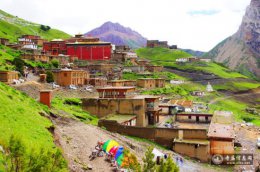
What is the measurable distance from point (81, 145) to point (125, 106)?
19916 millimetres

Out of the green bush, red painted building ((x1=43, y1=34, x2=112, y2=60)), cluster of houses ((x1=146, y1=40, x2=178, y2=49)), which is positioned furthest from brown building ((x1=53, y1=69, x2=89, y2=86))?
cluster of houses ((x1=146, y1=40, x2=178, y2=49))

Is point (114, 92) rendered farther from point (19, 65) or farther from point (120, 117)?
point (19, 65)

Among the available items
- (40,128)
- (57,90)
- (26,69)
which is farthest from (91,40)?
(40,128)

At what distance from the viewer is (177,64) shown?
12812 centimetres

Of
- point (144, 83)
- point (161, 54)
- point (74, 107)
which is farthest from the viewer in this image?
point (161, 54)

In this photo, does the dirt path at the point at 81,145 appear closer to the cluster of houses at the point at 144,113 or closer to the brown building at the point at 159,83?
the cluster of houses at the point at 144,113

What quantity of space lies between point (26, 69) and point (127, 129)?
32.0 meters

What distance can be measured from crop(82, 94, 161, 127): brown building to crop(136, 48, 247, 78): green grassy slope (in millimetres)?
76115

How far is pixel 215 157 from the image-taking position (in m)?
38.8

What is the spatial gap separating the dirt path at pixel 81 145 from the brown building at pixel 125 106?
8892 mm

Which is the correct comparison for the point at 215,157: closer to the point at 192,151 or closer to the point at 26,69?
the point at 192,151

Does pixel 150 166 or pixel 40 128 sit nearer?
pixel 150 166

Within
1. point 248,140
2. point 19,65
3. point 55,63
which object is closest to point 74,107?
point 19,65

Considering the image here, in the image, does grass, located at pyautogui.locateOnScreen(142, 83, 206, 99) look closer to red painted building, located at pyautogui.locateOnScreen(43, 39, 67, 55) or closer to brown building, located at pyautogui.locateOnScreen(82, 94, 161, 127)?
brown building, located at pyautogui.locateOnScreen(82, 94, 161, 127)
